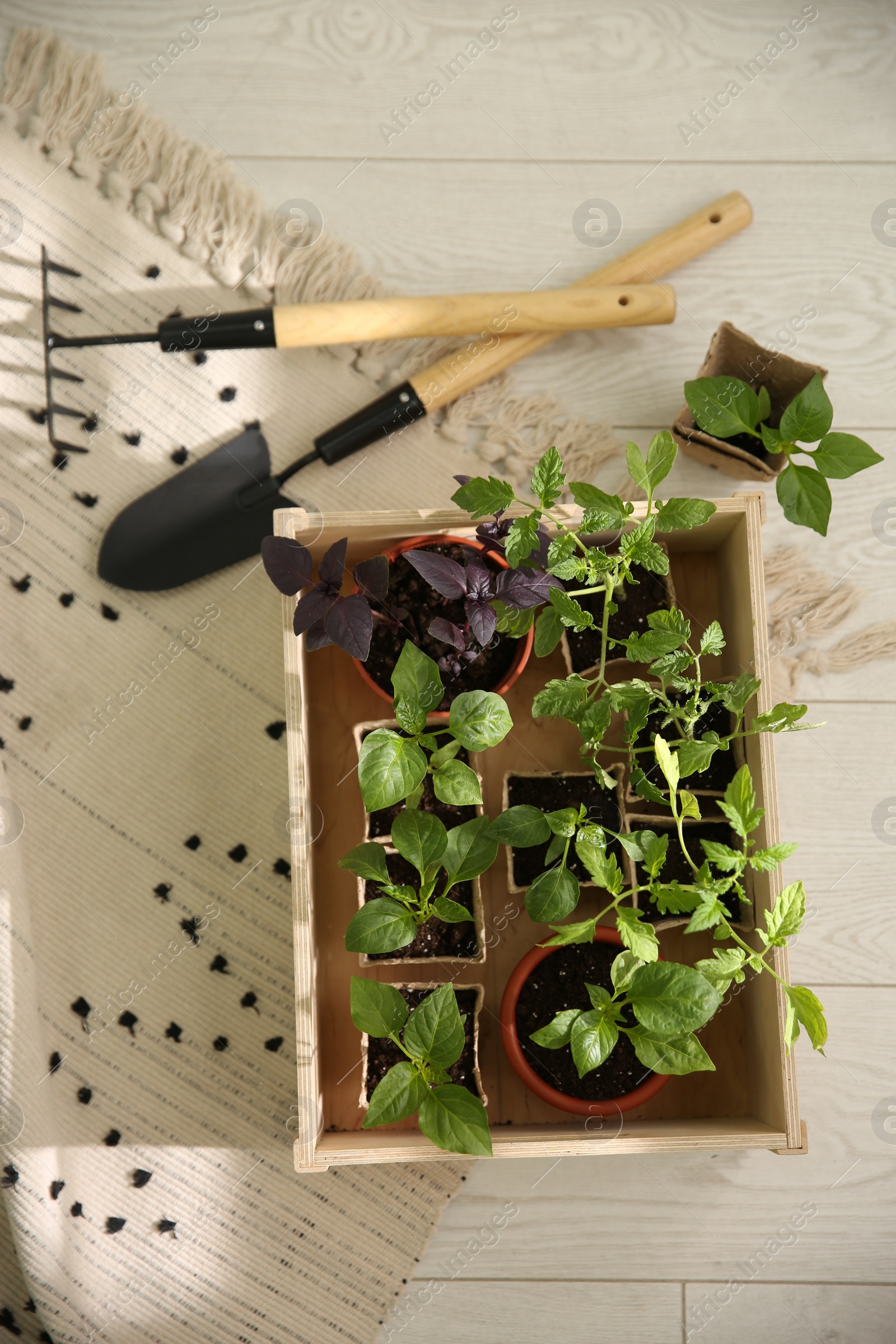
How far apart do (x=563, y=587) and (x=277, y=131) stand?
2.65 feet

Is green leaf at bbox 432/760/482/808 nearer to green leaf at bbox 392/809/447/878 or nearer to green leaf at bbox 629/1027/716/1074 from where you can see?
green leaf at bbox 392/809/447/878

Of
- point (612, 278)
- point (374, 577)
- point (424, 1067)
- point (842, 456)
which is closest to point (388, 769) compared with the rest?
point (374, 577)

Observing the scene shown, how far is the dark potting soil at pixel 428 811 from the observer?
2.96 feet

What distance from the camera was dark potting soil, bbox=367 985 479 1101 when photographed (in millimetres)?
882

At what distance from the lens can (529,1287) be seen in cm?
109

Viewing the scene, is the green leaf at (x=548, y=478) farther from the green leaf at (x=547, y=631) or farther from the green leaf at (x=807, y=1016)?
the green leaf at (x=807, y=1016)

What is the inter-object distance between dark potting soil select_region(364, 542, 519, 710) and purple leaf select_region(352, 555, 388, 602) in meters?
0.07

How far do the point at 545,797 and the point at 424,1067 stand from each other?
0.29 metres

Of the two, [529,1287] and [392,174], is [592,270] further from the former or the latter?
[529,1287]

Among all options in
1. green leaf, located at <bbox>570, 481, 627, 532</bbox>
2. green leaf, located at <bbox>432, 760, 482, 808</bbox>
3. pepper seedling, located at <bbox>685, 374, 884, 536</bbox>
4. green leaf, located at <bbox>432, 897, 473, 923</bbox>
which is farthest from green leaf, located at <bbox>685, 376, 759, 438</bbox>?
green leaf, located at <bbox>432, 897, 473, 923</bbox>

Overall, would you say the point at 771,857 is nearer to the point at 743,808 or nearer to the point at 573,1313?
the point at 743,808

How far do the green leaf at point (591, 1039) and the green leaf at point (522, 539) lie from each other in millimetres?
391

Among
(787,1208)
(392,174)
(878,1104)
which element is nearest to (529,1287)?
(787,1208)

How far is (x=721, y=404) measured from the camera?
90cm
